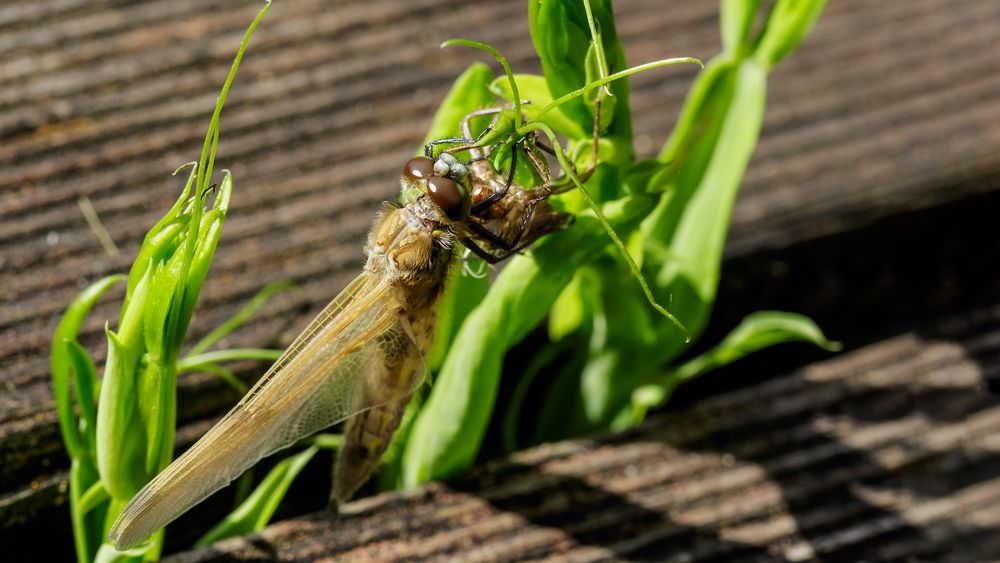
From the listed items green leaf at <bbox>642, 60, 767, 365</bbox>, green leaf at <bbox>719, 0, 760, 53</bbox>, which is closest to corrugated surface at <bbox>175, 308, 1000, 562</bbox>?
green leaf at <bbox>642, 60, 767, 365</bbox>

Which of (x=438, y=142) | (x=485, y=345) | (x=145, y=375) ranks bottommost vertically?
(x=485, y=345)

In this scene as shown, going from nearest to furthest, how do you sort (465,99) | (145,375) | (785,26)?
(145,375)
(465,99)
(785,26)

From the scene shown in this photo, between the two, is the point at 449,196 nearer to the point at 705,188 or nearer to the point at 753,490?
the point at 705,188

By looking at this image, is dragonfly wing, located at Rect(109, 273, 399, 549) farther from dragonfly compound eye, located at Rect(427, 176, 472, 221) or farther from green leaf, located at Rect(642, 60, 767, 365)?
green leaf, located at Rect(642, 60, 767, 365)

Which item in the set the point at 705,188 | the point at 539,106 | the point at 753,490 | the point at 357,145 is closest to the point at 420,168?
the point at 539,106

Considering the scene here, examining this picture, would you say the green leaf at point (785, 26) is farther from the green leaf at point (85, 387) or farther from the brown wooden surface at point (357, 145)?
the green leaf at point (85, 387)

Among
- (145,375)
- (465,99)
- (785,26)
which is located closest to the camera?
(145,375)
